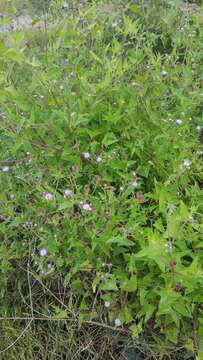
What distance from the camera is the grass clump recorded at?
1.81 m

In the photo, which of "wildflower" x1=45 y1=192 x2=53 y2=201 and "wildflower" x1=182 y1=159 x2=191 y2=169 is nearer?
"wildflower" x1=45 y1=192 x2=53 y2=201

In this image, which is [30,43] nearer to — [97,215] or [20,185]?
[20,185]

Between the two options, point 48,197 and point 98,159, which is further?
point 98,159

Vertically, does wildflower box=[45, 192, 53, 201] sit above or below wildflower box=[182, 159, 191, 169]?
below

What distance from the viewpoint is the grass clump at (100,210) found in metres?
1.81

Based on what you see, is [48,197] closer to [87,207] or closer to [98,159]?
[87,207]

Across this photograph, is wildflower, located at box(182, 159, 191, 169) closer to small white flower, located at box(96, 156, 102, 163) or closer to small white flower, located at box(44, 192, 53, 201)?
small white flower, located at box(96, 156, 102, 163)

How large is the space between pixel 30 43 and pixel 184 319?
7.34ft

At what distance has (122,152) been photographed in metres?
2.08

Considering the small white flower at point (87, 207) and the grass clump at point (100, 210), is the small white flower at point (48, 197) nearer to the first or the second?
the grass clump at point (100, 210)

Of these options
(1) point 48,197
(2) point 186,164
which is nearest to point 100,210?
(1) point 48,197

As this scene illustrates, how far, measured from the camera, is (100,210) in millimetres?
1847

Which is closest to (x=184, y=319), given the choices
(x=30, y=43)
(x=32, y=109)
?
(x=32, y=109)

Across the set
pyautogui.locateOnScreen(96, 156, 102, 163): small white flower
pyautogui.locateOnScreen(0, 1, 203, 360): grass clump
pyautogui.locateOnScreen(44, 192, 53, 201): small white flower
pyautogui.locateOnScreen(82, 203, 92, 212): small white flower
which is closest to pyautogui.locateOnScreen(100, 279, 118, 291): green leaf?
pyautogui.locateOnScreen(0, 1, 203, 360): grass clump
